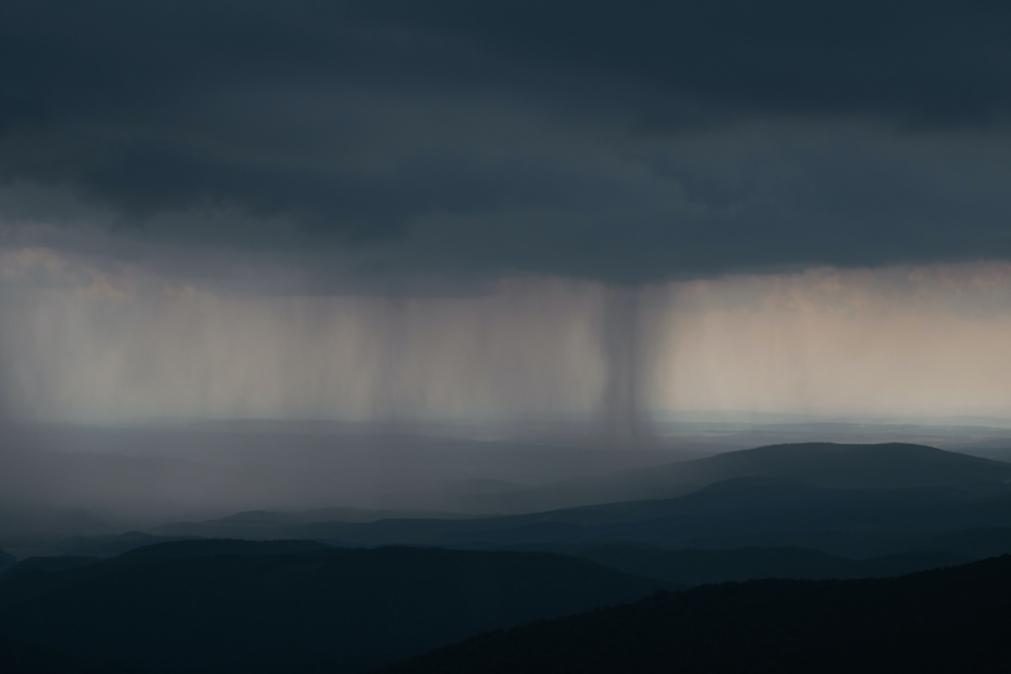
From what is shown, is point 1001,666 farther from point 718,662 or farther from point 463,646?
point 463,646

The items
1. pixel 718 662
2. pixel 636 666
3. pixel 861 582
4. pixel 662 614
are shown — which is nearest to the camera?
pixel 718 662

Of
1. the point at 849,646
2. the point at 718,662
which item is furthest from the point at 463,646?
the point at 849,646

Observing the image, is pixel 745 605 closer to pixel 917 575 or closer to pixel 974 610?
pixel 917 575

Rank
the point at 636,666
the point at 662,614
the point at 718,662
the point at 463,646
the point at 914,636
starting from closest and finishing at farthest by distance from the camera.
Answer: the point at 914,636
the point at 718,662
the point at 636,666
the point at 662,614
the point at 463,646

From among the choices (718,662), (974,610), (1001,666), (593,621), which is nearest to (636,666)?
(718,662)

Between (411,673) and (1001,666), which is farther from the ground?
(1001,666)

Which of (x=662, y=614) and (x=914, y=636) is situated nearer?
(x=914, y=636)
